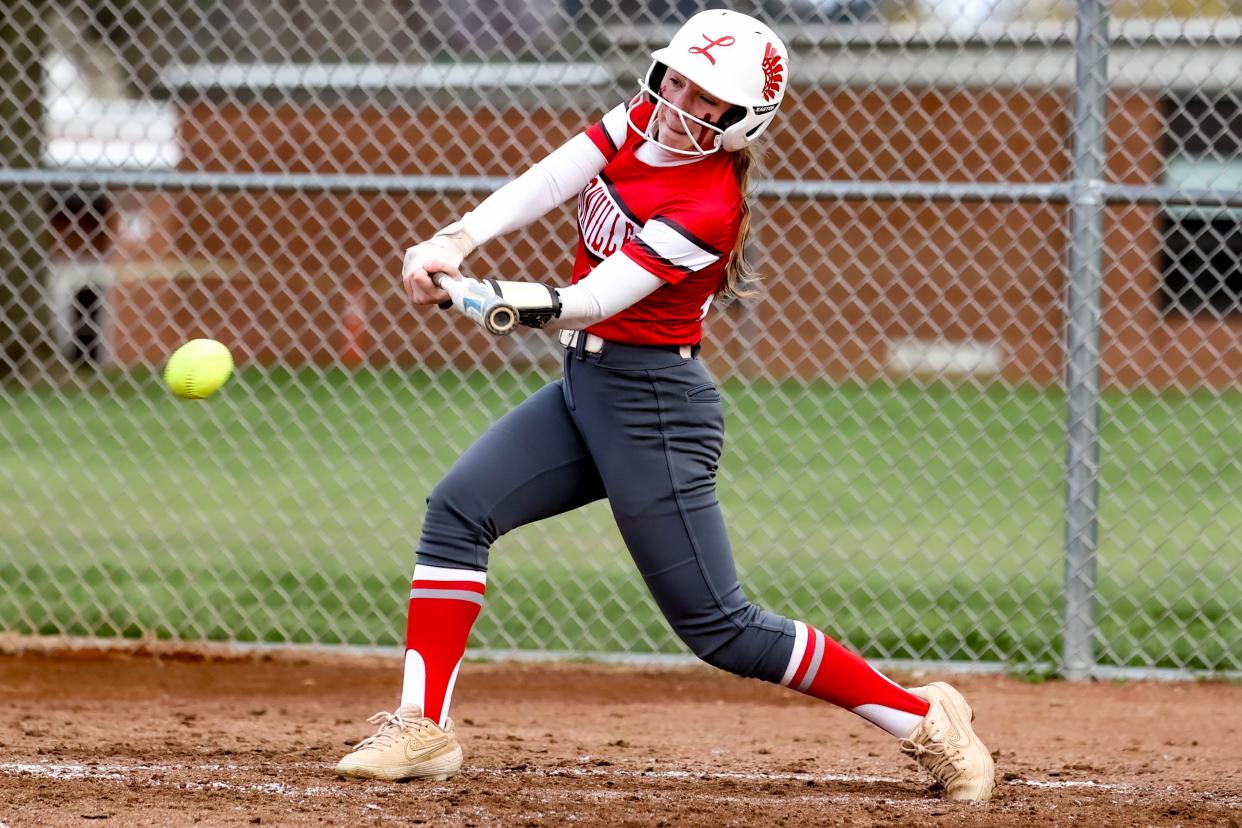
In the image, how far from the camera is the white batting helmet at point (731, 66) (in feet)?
10.1

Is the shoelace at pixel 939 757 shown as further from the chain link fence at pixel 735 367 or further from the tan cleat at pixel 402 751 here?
the chain link fence at pixel 735 367

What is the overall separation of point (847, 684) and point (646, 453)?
739mm

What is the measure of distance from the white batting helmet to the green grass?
2.79 m

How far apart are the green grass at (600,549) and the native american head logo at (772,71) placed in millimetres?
2786

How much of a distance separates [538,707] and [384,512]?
147 inches

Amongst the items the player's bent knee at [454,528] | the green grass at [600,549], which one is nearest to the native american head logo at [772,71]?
the player's bent knee at [454,528]

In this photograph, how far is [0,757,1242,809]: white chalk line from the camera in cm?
346

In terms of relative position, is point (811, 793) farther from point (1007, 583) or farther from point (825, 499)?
point (825, 499)

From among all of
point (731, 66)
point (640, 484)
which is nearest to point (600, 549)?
point (640, 484)

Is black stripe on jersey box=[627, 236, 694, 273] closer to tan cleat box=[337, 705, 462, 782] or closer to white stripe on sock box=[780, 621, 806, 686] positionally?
white stripe on sock box=[780, 621, 806, 686]

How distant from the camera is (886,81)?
14430 millimetres

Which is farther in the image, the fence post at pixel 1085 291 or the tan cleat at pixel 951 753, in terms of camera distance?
the fence post at pixel 1085 291

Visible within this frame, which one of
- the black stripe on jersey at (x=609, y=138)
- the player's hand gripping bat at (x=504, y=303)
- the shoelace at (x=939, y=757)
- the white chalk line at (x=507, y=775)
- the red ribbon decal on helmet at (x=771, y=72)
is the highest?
the red ribbon decal on helmet at (x=771, y=72)

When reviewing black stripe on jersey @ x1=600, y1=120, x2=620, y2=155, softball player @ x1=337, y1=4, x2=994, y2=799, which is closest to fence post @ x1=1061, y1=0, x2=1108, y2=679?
softball player @ x1=337, y1=4, x2=994, y2=799
